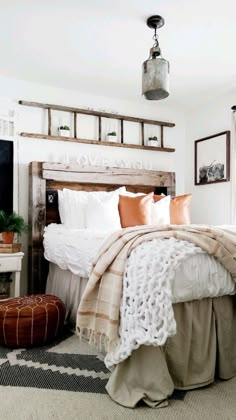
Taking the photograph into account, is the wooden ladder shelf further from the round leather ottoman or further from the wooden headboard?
the round leather ottoman

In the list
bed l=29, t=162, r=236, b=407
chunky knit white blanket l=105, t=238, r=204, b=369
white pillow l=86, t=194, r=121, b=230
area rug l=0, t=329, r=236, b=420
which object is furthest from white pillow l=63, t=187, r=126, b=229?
bed l=29, t=162, r=236, b=407

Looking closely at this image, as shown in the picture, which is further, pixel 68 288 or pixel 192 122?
pixel 192 122

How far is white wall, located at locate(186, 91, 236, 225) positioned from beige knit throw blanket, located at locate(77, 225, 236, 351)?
227 cm

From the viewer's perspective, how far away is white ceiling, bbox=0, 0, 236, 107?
2.51 m

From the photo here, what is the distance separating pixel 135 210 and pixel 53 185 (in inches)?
39.8

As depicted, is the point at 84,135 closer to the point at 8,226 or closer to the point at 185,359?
the point at 8,226

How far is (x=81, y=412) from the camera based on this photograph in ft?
5.34

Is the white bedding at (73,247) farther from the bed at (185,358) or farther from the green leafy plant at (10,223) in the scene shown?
the bed at (185,358)

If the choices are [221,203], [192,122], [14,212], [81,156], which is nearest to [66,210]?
[14,212]

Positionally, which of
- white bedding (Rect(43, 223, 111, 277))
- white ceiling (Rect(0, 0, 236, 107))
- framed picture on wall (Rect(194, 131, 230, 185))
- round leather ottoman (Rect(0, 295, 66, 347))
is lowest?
round leather ottoman (Rect(0, 295, 66, 347))

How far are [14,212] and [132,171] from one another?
1.46m

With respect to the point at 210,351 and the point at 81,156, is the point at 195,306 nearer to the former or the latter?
the point at 210,351

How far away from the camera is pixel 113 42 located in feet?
9.82

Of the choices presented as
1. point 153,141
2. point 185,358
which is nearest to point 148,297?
point 185,358
